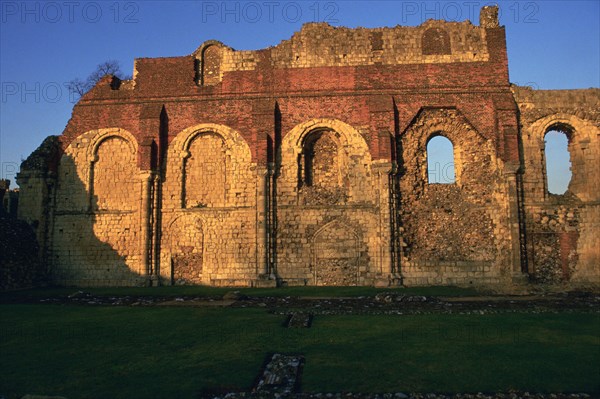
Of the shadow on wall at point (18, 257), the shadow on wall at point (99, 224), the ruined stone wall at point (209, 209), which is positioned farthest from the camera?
the shadow on wall at point (99, 224)

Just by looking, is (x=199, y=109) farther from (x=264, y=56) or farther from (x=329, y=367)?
(x=329, y=367)

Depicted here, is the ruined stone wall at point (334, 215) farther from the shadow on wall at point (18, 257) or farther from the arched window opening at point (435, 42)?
the shadow on wall at point (18, 257)

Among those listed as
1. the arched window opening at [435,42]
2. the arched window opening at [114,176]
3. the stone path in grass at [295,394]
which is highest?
the arched window opening at [435,42]

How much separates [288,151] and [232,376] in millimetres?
12546

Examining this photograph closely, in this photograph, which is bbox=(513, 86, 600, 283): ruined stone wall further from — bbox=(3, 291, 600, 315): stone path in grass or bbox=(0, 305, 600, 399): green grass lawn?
bbox=(0, 305, 600, 399): green grass lawn

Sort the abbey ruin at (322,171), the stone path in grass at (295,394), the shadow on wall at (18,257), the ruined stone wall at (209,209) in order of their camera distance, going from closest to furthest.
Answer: the stone path in grass at (295,394)
the shadow on wall at (18,257)
the abbey ruin at (322,171)
the ruined stone wall at (209,209)

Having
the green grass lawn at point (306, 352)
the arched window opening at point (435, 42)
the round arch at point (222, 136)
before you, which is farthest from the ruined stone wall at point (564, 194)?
the round arch at point (222, 136)

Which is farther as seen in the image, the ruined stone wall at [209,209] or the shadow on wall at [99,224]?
the shadow on wall at [99,224]

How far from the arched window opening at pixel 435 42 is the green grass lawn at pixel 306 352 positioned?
1209 centimetres

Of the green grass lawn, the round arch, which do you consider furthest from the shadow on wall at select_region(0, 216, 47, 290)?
the green grass lawn

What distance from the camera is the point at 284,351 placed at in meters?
7.20

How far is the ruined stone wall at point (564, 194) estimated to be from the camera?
54.4 feet

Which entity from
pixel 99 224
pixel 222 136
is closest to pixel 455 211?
pixel 222 136

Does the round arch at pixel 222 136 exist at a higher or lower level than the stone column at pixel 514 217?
higher
